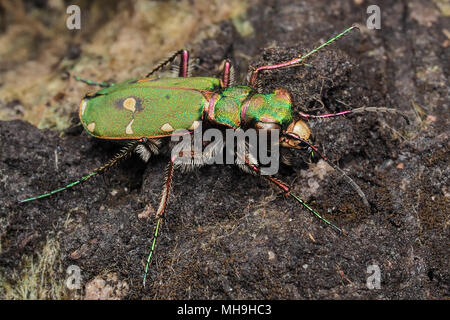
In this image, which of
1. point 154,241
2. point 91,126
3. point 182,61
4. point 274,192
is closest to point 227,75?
point 182,61

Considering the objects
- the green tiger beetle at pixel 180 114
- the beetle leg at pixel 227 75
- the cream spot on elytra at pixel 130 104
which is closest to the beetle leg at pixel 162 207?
the green tiger beetle at pixel 180 114

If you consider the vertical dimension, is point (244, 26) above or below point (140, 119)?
above

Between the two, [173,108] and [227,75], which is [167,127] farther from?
[227,75]

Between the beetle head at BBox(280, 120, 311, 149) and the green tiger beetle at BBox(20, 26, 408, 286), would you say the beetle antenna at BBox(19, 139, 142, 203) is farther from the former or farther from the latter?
the beetle head at BBox(280, 120, 311, 149)

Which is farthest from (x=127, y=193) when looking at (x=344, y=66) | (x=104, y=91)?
(x=344, y=66)

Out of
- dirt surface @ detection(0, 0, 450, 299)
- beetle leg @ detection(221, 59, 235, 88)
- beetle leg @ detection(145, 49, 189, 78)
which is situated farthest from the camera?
beetle leg @ detection(145, 49, 189, 78)

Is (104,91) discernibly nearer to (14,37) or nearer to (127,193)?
(127,193)

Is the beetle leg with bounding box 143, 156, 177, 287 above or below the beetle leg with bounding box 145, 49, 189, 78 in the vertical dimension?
below

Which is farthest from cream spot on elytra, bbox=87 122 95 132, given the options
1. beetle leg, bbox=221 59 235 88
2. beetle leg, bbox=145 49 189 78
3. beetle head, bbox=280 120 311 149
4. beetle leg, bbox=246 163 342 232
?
beetle head, bbox=280 120 311 149
